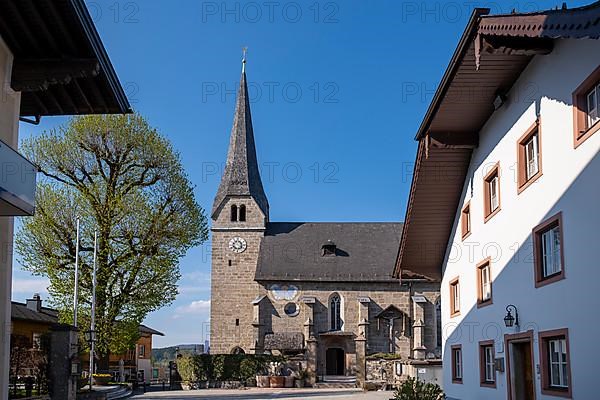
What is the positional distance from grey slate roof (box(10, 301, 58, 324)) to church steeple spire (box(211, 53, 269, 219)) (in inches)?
485

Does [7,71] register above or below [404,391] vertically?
above

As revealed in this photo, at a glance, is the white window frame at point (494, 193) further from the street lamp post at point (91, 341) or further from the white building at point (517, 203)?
the street lamp post at point (91, 341)

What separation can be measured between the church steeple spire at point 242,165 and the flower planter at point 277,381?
14.2 meters

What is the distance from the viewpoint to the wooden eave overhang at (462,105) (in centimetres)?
1034

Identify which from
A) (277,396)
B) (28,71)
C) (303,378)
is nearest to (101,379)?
(277,396)

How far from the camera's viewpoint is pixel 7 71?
10414mm

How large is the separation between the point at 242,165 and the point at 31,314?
16863mm

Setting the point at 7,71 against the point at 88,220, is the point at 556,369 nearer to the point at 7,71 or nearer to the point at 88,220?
the point at 7,71

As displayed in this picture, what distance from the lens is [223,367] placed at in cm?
4138

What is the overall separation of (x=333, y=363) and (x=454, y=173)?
31.6 meters

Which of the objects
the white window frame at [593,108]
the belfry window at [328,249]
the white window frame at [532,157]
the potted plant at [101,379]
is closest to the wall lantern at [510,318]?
the white window frame at [532,157]

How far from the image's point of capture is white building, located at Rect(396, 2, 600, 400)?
1063cm

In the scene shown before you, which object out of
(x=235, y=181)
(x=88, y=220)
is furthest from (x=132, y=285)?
(x=235, y=181)

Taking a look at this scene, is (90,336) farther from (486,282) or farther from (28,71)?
(28,71)
